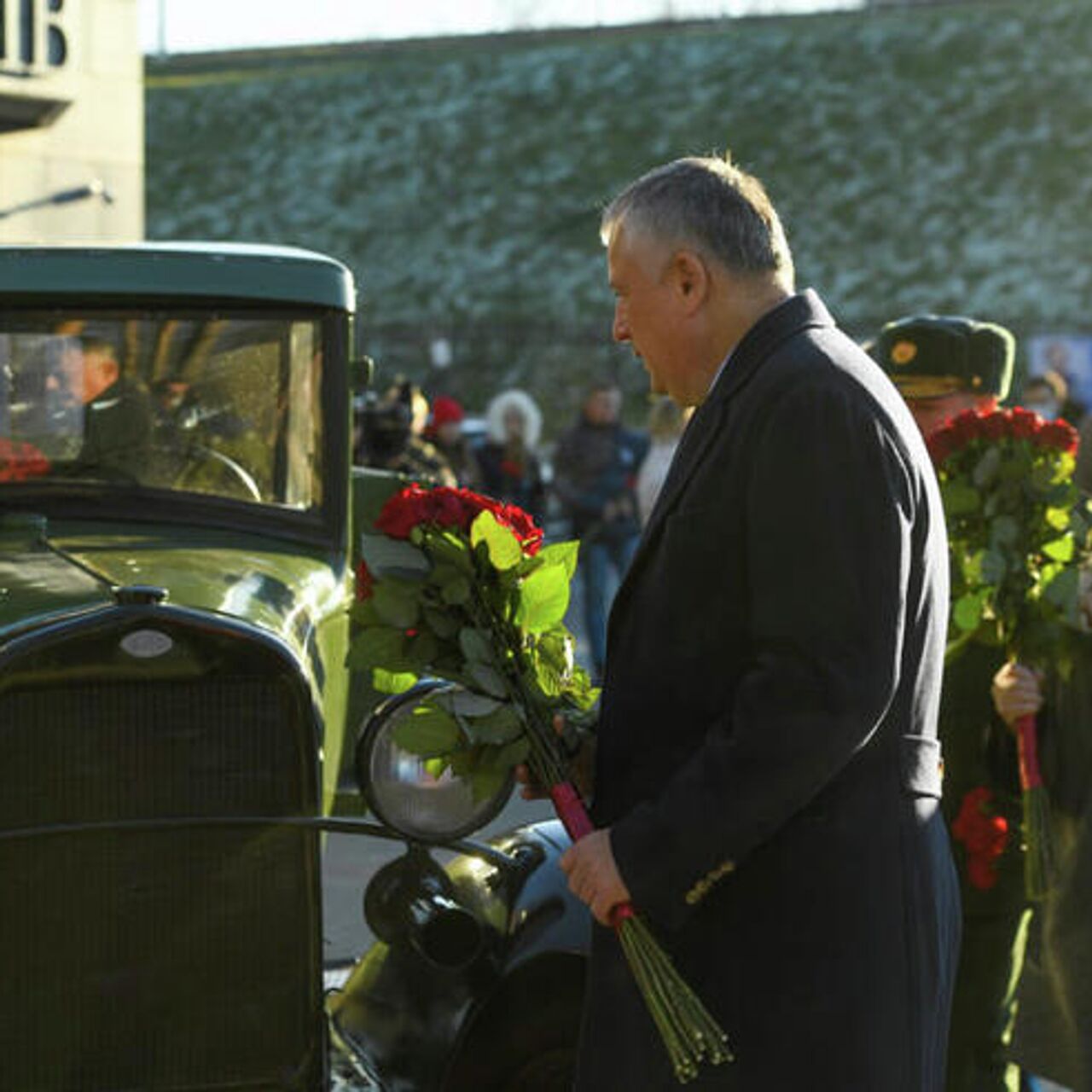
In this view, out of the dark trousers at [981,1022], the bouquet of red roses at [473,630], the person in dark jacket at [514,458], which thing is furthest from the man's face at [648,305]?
the person in dark jacket at [514,458]

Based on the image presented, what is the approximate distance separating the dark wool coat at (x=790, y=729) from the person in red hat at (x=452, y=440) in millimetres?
13375

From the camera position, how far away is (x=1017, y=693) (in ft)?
15.9

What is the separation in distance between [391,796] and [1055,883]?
1.36 meters

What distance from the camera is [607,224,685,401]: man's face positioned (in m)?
3.11

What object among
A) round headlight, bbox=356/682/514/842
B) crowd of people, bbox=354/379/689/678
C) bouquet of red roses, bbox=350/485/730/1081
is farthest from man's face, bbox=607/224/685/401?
crowd of people, bbox=354/379/689/678

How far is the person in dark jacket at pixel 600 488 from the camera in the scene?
1454 centimetres

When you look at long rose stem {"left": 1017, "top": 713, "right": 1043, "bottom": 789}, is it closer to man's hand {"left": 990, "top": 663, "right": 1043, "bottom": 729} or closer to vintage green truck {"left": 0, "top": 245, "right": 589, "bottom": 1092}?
man's hand {"left": 990, "top": 663, "right": 1043, "bottom": 729}

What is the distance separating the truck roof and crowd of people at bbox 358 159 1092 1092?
2877 mm

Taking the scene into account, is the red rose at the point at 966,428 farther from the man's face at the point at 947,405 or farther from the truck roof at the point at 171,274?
the truck roof at the point at 171,274

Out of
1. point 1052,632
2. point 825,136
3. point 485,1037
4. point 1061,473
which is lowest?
point 485,1037

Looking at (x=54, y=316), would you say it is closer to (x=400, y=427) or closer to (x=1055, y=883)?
(x=1055, y=883)

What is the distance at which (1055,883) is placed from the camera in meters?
4.80

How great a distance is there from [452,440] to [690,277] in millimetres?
14173

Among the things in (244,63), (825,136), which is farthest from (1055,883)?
(244,63)
